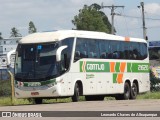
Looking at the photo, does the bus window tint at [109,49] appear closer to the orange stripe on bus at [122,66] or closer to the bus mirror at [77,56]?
the bus mirror at [77,56]

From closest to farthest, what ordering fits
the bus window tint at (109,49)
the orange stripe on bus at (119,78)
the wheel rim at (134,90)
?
the bus window tint at (109,49) < the orange stripe on bus at (119,78) < the wheel rim at (134,90)

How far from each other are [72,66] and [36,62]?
1.83 m

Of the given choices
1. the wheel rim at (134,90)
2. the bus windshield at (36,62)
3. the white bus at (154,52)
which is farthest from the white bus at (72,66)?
the white bus at (154,52)

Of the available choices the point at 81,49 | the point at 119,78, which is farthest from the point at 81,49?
the point at 119,78

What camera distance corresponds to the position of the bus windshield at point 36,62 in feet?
86.3

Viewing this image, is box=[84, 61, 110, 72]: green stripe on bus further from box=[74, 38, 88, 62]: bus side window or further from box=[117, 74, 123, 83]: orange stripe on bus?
box=[117, 74, 123, 83]: orange stripe on bus

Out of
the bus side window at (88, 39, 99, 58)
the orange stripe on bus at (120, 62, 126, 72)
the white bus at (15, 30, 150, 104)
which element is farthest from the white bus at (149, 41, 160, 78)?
the bus side window at (88, 39, 99, 58)

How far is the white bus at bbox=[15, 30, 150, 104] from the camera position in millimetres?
26391

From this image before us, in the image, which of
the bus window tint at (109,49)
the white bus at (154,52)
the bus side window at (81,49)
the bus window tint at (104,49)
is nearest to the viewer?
the bus side window at (81,49)

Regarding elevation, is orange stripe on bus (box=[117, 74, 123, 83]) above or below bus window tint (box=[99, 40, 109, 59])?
below

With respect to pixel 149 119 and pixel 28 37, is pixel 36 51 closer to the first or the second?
pixel 28 37

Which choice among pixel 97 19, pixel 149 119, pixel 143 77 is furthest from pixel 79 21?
pixel 149 119

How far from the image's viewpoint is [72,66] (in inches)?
1073

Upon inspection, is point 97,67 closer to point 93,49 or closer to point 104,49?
point 93,49
